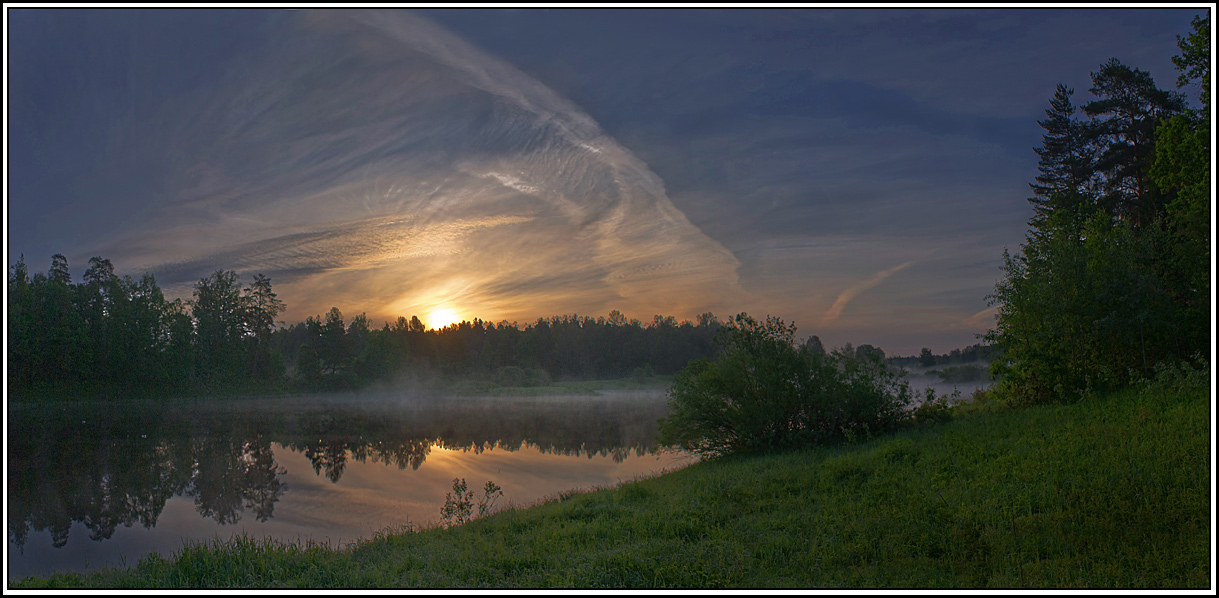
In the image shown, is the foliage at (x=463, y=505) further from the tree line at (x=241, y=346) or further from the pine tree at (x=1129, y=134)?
the pine tree at (x=1129, y=134)

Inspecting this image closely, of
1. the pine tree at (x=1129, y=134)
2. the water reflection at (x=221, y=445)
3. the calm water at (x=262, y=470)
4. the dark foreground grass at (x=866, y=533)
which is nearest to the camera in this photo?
the dark foreground grass at (x=866, y=533)

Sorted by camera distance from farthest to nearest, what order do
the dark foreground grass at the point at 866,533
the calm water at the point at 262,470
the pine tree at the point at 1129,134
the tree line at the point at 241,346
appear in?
the tree line at the point at 241,346 → the pine tree at the point at 1129,134 → the calm water at the point at 262,470 → the dark foreground grass at the point at 866,533

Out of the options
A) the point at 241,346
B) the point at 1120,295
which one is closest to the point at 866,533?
the point at 1120,295

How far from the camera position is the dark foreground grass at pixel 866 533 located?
873 cm

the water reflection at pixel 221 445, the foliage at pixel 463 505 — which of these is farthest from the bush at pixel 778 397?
the water reflection at pixel 221 445

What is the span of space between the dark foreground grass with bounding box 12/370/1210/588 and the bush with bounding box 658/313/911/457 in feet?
16.4

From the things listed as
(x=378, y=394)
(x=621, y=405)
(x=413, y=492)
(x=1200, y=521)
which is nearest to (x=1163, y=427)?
(x=1200, y=521)

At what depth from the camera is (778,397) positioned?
827 inches

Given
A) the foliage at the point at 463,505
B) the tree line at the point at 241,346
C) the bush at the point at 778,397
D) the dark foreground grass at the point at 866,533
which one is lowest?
the foliage at the point at 463,505

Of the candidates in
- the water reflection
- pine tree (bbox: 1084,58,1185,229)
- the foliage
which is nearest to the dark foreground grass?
the foliage

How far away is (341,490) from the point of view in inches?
922

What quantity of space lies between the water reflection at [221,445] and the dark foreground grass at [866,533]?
11054 mm

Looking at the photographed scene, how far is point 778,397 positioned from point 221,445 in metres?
31.6

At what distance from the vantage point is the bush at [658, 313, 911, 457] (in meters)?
20.6
